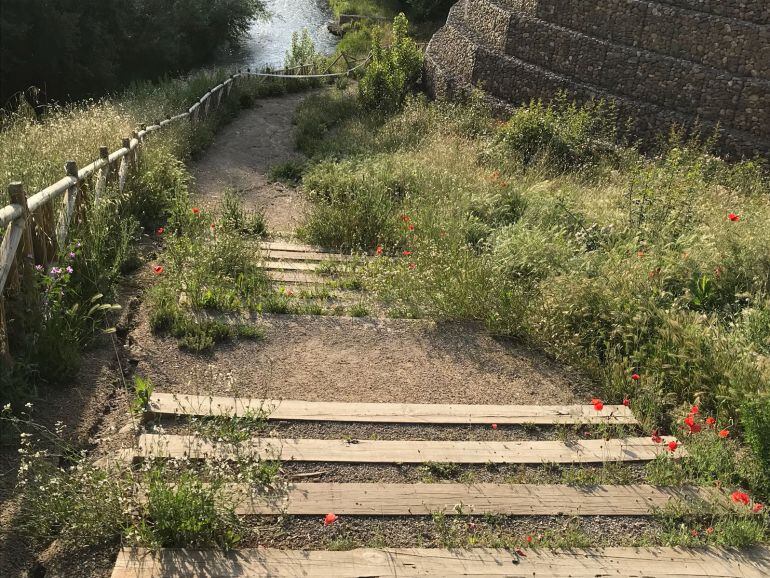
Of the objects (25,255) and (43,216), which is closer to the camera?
(25,255)

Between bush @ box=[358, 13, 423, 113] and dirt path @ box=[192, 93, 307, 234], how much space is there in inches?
81.2

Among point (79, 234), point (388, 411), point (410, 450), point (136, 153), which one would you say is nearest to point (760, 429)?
point (410, 450)

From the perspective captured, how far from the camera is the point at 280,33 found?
33.7m

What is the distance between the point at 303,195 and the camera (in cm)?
1015

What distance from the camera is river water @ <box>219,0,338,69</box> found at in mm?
29594

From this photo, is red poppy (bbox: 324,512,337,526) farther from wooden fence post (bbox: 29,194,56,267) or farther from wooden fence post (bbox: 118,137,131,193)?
wooden fence post (bbox: 118,137,131,193)

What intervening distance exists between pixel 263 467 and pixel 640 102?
1129cm

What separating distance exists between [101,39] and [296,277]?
20.1 meters

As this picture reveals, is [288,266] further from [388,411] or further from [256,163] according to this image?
[256,163]

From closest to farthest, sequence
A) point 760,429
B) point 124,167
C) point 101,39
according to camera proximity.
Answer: point 760,429, point 124,167, point 101,39

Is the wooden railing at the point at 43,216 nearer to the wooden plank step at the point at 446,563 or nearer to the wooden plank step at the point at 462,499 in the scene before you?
the wooden plank step at the point at 446,563

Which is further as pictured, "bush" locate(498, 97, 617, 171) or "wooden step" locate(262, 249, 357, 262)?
"bush" locate(498, 97, 617, 171)

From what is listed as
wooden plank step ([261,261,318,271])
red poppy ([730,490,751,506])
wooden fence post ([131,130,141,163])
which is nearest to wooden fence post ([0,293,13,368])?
wooden plank step ([261,261,318,271])

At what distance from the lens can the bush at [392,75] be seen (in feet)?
56.5
